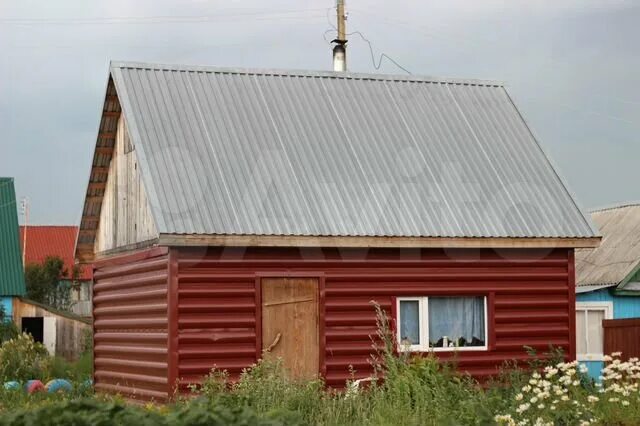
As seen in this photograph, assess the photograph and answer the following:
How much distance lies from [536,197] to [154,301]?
694 cm

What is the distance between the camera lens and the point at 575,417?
14625 mm

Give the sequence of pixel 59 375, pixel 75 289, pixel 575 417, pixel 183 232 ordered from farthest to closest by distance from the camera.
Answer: pixel 75 289 < pixel 59 375 < pixel 183 232 < pixel 575 417

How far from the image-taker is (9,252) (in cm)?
4169

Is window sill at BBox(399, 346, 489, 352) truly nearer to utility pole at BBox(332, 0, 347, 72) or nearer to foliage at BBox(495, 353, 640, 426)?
foliage at BBox(495, 353, 640, 426)

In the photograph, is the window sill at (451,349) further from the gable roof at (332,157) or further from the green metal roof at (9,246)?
the green metal roof at (9,246)

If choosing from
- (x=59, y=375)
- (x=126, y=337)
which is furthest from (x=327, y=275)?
(x=59, y=375)

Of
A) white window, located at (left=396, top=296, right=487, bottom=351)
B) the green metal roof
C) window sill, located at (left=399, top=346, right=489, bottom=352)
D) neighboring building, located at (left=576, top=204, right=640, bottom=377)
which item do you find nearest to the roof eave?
white window, located at (left=396, top=296, right=487, bottom=351)

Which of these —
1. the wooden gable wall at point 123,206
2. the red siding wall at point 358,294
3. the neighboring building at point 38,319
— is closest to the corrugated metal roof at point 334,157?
the red siding wall at point 358,294

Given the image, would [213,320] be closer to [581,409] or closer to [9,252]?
[581,409]

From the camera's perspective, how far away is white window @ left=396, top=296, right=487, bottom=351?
20906 millimetres

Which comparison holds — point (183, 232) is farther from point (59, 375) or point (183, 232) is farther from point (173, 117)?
point (59, 375)

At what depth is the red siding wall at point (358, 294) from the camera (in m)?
19.6

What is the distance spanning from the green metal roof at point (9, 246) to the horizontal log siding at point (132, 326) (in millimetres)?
16470

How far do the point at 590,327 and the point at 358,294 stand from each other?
11.3 m
